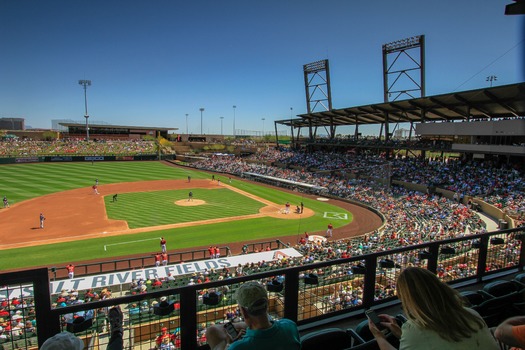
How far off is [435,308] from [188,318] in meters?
2.36

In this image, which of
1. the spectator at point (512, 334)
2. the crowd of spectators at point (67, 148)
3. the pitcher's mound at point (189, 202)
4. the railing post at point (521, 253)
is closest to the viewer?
the spectator at point (512, 334)

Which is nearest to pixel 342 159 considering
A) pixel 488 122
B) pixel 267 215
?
pixel 488 122

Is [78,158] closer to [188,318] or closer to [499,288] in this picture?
[188,318]

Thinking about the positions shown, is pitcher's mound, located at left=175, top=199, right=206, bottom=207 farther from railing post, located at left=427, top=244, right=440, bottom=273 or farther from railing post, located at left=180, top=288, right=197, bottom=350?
railing post, located at left=180, top=288, right=197, bottom=350

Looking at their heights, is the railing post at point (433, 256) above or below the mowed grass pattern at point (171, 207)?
above

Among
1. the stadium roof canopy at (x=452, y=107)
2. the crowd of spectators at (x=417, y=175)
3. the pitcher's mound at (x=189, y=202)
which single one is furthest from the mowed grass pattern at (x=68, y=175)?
the stadium roof canopy at (x=452, y=107)

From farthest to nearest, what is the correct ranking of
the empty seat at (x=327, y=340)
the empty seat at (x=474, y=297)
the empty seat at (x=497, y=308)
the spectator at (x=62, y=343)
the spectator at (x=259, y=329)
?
the empty seat at (x=474, y=297)
the empty seat at (x=497, y=308)
the empty seat at (x=327, y=340)
the spectator at (x=259, y=329)
the spectator at (x=62, y=343)

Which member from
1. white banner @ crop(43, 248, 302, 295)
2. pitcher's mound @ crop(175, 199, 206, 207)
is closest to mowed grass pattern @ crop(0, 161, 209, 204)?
pitcher's mound @ crop(175, 199, 206, 207)

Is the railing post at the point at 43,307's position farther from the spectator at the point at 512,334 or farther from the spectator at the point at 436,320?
the spectator at the point at 512,334

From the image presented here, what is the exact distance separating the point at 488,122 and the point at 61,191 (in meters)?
46.9

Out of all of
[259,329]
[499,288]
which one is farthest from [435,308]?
[499,288]

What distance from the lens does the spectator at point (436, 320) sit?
202cm

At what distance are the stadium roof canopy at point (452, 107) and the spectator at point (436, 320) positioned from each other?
975 inches

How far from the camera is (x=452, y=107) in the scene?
113 feet
